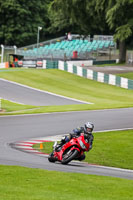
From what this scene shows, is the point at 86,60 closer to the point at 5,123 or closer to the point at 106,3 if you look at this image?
the point at 106,3

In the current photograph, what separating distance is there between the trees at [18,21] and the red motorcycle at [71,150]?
6312 centimetres

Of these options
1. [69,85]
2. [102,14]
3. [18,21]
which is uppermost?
[18,21]

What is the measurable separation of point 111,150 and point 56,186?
712cm

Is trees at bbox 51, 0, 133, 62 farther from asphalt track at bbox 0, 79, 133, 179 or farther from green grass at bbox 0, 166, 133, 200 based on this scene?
green grass at bbox 0, 166, 133, 200

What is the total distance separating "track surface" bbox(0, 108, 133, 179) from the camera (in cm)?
1421

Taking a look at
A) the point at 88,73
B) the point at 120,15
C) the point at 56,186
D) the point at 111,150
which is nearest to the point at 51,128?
the point at 111,150

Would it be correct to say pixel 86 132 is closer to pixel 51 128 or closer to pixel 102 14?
pixel 51 128

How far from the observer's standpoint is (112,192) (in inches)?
403

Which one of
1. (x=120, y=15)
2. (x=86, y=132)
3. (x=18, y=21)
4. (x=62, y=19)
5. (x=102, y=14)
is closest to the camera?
(x=86, y=132)

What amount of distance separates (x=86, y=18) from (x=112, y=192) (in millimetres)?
49525

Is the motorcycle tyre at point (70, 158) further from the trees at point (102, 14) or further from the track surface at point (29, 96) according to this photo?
the trees at point (102, 14)

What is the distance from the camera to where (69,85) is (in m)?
43.9

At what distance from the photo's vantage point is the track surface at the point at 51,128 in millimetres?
14208

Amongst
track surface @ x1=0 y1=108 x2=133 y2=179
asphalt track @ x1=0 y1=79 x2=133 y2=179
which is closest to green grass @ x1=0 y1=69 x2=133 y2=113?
asphalt track @ x1=0 y1=79 x2=133 y2=179
